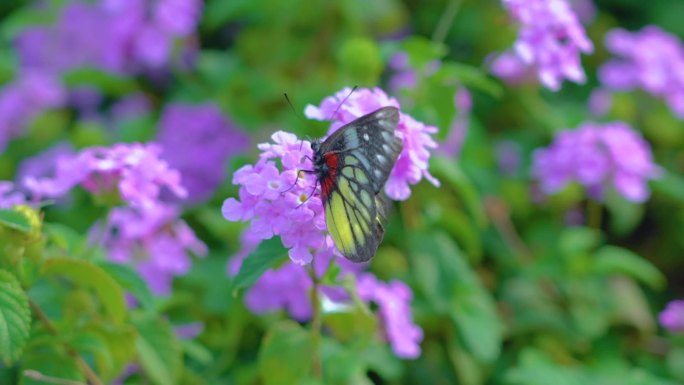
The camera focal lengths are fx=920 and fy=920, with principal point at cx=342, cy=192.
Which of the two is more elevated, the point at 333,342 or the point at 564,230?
the point at 333,342

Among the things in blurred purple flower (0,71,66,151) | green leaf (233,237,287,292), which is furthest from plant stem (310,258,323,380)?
blurred purple flower (0,71,66,151)

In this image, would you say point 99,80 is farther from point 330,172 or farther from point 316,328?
point 330,172

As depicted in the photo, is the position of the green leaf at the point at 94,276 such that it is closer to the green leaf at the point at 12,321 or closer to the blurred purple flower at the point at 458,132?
the green leaf at the point at 12,321

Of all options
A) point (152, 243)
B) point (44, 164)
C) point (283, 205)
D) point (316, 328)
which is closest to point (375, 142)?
point (283, 205)

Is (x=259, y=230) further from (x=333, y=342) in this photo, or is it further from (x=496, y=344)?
(x=496, y=344)

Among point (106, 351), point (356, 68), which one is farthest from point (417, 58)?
point (106, 351)

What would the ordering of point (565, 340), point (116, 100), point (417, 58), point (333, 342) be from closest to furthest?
point (333, 342)
point (417, 58)
point (565, 340)
point (116, 100)
